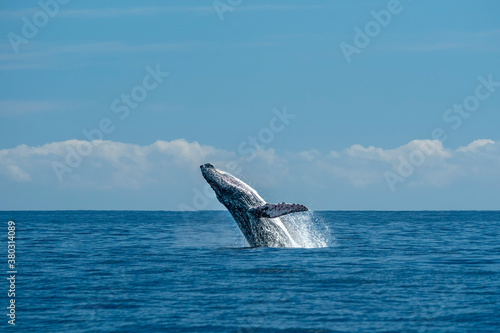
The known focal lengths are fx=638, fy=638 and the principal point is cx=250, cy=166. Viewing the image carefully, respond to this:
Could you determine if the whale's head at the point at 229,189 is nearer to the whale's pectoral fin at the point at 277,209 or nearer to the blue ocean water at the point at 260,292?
the whale's pectoral fin at the point at 277,209

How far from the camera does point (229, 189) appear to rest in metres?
22.6

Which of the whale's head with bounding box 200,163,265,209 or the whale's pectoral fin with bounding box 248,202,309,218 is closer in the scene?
the whale's pectoral fin with bounding box 248,202,309,218

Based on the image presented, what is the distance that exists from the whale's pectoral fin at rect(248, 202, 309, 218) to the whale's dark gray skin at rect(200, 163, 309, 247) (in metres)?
1.28

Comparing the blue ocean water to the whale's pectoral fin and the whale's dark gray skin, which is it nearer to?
the whale's dark gray skin

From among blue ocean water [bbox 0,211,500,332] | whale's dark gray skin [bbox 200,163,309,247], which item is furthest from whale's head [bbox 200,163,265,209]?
blue ocean water [bbox 0,211,500,332]

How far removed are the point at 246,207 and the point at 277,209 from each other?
2.47m

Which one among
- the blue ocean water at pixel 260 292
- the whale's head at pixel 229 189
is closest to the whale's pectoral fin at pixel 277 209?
the blue ocean water at pixel 260 292

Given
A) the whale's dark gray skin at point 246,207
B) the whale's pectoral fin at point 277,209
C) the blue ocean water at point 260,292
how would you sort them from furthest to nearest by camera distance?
the whale's dark gray skin at point 246,207 → the whale's pectoral fin at point 277,209 → the blue ocean water at point 260,292

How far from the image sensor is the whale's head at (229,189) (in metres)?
22.5

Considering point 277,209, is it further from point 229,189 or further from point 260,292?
point 260,292

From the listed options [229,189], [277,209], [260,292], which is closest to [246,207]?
[229,189]

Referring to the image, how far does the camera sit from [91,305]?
1379 centimetres

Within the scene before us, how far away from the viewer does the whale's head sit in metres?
22.5

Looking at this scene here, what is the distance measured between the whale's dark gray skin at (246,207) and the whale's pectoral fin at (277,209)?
4.21 ft
